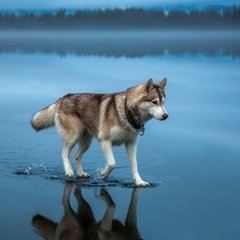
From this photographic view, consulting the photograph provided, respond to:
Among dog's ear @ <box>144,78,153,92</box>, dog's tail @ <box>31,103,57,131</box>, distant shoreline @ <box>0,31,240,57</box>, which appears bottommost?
distant shoreline @ <box>0,31,240,57</box>

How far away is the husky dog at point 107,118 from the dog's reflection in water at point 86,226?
55.2 inches

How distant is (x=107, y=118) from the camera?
33.3 ft

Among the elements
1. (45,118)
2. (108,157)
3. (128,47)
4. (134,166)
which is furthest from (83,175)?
(128,47)

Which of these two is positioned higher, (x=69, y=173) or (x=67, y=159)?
(x=67, y=159)

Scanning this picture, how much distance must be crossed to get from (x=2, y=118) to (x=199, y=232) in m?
9.39

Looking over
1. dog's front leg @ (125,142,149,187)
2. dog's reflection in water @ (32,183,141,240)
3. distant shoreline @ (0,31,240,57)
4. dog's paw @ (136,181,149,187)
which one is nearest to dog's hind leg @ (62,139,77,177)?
dog's front leg @ (125,142,149,187)

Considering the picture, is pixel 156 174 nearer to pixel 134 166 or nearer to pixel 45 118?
pixel 134 166

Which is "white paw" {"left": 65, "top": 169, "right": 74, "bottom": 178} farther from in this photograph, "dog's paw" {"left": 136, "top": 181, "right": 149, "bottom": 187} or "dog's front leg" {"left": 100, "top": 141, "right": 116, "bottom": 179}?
"dog's paw" {"left": 136, "top": 181, "right": 149, "bottom": 187}

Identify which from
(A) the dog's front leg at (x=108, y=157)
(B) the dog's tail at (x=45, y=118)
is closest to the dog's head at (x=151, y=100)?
(A) the dog's front leg at (x=108, y=157)

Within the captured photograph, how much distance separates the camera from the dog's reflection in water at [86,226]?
7.46m

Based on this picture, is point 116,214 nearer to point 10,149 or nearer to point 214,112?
point 10,149

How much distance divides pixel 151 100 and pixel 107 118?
2.56 feet

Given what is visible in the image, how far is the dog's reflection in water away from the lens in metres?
7.46

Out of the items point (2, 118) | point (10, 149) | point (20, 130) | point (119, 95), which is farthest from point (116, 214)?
point (2, 118)
